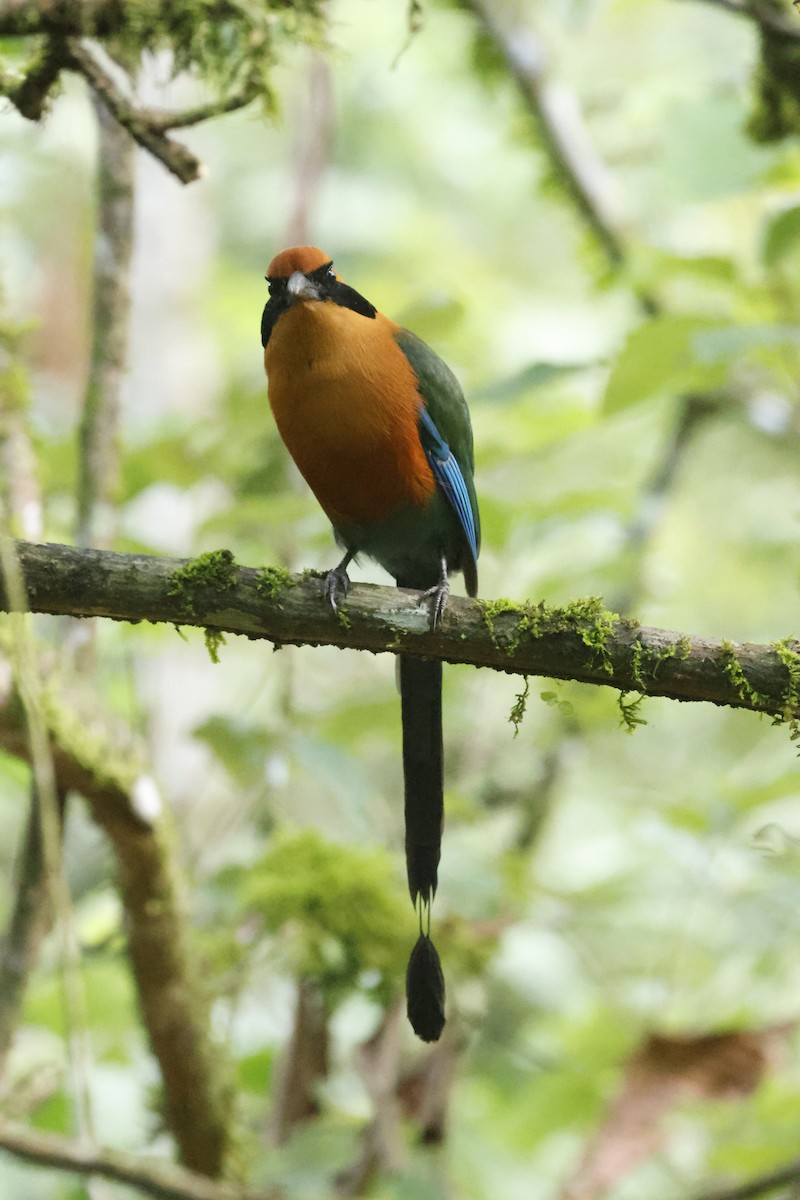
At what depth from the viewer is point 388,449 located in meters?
2.90

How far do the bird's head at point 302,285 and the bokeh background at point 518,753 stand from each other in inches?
18.0

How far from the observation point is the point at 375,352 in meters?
2.96

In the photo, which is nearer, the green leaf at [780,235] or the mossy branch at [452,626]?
the mossy branch at [452,626]

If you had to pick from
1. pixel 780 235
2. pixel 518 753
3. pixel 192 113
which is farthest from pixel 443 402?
pixel 518 753

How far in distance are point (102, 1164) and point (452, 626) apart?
146 cm

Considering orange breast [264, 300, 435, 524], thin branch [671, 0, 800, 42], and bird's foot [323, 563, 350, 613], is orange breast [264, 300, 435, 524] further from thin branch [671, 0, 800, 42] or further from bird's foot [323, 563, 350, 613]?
thin branch [671, 0, 800, 42]

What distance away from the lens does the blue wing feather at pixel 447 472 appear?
302 cm

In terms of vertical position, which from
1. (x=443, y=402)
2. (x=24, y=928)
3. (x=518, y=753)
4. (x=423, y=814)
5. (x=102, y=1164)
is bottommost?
(x=102, y=1164)

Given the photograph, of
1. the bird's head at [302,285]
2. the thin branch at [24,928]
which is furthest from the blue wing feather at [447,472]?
the thin branch at [24,928]

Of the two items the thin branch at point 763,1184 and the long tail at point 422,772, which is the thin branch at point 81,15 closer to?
the long tail at point 422,772

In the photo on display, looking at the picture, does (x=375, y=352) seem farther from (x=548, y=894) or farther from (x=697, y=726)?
(x=697, y=726)

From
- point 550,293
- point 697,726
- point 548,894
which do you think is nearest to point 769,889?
point 548,894

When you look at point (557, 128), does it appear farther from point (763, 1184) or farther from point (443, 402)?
point (763, 1184)

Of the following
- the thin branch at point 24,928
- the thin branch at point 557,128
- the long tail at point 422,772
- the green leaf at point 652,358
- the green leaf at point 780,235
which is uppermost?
the thin branch at point 557,128
